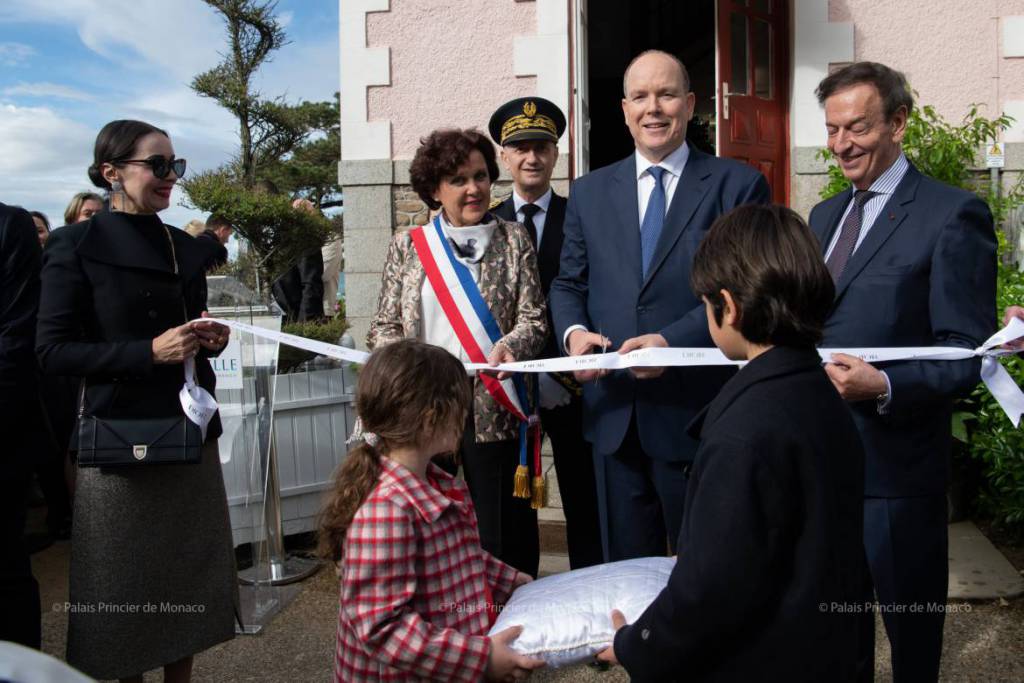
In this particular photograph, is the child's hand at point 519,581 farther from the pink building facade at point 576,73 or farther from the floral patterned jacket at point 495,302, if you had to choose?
the pink building facade at point 576,73

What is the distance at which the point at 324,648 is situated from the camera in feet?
12.7

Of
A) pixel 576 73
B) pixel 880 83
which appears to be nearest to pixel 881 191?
pixel 880 83

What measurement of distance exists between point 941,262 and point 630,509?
4.10ft

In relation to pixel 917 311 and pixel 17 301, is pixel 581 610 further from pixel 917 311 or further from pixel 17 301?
pixel 17 301

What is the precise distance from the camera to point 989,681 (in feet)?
11.1

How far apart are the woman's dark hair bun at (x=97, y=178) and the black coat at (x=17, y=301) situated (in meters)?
0.25

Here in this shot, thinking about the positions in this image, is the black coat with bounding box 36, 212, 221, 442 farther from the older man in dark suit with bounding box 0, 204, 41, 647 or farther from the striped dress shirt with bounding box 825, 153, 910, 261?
the striped dress shirt with bounding box 825, 153, 910, 261

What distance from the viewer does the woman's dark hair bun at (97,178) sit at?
2.87 metres

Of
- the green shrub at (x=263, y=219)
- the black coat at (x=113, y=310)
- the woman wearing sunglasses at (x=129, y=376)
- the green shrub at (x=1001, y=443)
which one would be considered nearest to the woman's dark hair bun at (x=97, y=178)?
the woman wearing sunglasses at (x=129, y=376)

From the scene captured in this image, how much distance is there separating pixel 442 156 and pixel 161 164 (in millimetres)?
1018

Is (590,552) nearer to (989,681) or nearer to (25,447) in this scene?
(989,681)

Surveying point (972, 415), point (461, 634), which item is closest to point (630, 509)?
point (461, 634)

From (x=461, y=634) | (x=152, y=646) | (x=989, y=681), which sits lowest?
(x=989, y=681)

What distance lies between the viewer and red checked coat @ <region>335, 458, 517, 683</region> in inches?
70.6
